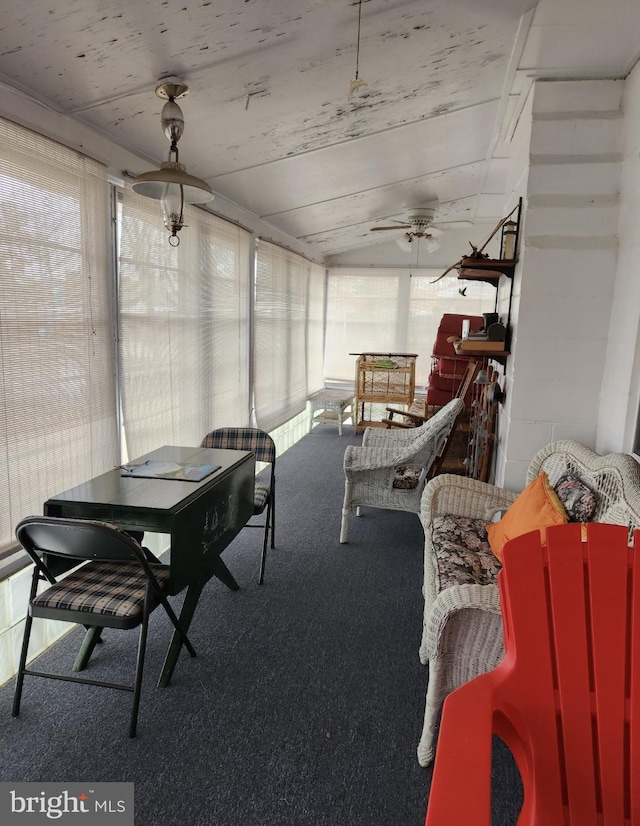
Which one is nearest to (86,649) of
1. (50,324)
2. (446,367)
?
(50,324)

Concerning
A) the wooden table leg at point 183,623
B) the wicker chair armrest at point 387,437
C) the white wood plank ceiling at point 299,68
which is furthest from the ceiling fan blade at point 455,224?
the wooden table leg at point 183,623

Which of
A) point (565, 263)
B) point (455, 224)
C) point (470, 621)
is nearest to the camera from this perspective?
point (470, 621)

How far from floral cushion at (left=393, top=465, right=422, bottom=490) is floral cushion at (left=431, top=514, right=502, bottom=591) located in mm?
699

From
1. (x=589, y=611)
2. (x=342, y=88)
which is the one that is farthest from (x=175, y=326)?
(x=589, y=611)

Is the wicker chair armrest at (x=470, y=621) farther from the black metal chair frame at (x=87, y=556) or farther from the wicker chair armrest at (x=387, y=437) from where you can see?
the wicker chair armrest at (x=387, y=437)

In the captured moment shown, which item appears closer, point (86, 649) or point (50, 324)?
point (86, 649)

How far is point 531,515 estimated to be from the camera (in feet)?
7.13

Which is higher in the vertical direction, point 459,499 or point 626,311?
point 626,311

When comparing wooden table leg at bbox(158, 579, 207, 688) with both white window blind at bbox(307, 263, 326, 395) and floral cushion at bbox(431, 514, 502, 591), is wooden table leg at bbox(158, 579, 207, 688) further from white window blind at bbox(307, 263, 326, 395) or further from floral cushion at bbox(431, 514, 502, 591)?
white window blind at bbox(307, 263, 326, 395)

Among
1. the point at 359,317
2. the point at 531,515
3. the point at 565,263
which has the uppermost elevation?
the point at 565,263

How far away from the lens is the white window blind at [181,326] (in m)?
2.85

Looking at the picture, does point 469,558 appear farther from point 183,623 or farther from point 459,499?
point 183,623

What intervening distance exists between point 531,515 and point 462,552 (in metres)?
0.33

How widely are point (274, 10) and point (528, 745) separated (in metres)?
2.47
